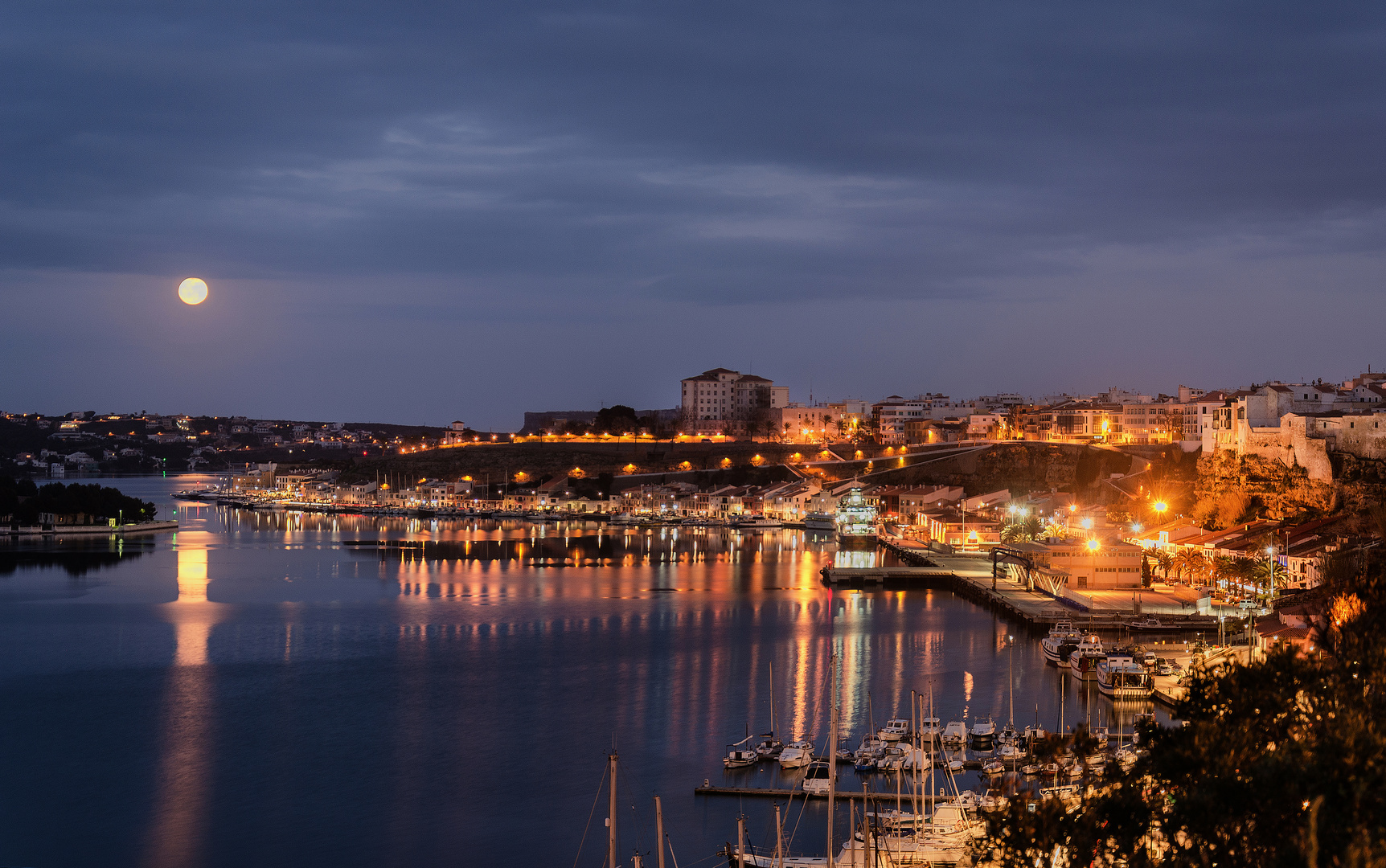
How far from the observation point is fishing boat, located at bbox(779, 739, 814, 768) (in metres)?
11.0

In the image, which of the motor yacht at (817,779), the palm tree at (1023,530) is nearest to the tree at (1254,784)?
the motor yacht at (817,779)

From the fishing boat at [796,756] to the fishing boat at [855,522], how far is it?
23416 millimetres

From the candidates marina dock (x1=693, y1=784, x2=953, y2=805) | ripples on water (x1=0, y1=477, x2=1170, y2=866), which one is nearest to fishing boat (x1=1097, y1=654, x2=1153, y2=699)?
ripples on water (x1=0, y1=477, x2=1170, y2=866)

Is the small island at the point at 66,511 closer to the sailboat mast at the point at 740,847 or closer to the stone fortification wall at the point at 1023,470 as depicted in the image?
the stone fortification wall at the point at 1023,470

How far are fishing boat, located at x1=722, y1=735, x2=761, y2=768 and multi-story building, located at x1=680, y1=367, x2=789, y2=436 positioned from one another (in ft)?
166

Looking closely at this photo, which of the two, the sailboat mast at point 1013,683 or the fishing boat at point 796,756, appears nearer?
the fishing boat at point 796,756

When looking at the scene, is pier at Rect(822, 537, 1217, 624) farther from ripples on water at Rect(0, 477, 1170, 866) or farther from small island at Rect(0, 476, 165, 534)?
small island at Rect(0, 476, 165, 534)

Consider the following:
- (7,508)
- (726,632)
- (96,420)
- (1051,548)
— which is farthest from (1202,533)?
(96,420)

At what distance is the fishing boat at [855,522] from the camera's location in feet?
118

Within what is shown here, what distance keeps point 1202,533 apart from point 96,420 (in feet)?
400

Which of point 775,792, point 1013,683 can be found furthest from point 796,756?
point 1013,683

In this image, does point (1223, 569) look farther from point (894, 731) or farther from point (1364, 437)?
point (894, 731)

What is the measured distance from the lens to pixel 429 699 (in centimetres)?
1484

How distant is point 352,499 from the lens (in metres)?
58.8
